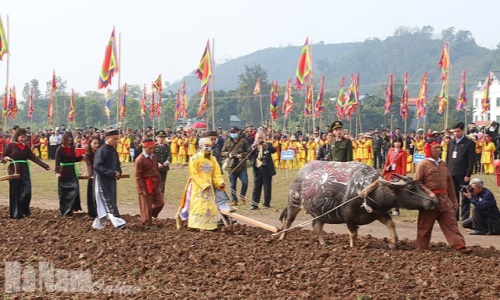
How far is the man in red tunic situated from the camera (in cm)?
1099

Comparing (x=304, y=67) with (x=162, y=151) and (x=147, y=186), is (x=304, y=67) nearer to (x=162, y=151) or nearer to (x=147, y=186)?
(x=162, y=151)

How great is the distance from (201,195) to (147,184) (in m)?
1.29

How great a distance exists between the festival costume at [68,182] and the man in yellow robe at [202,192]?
2.88 m

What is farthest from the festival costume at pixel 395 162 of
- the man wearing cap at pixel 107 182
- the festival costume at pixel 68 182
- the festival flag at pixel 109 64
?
the festival flag at pixel 109 64

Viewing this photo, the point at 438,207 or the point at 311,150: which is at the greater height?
the point at 311,150

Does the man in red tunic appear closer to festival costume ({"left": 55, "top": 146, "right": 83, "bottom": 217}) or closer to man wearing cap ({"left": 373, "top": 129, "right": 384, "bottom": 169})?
festival costume ({"left": 55, "top": 146, "right": 83, "bottom": 217})

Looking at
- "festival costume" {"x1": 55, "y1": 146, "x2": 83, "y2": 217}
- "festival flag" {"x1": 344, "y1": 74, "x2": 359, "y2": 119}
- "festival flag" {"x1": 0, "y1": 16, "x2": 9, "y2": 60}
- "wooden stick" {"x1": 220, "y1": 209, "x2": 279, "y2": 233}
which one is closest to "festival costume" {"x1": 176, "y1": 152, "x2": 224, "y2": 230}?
"wooden stick" {"x1": 220, "y1": 209, "x2": 279, "y2": 233}

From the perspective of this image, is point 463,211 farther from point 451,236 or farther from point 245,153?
point 245,153

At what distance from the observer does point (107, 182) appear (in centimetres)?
1366

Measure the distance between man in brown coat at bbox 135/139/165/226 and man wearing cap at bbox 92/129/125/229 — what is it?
0.41 m

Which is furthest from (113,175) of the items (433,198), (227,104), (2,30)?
(227,104)

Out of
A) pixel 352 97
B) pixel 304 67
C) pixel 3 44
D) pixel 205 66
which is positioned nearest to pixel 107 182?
pixel 3 44

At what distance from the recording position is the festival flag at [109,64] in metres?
25.5

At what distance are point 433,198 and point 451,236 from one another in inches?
27.1
